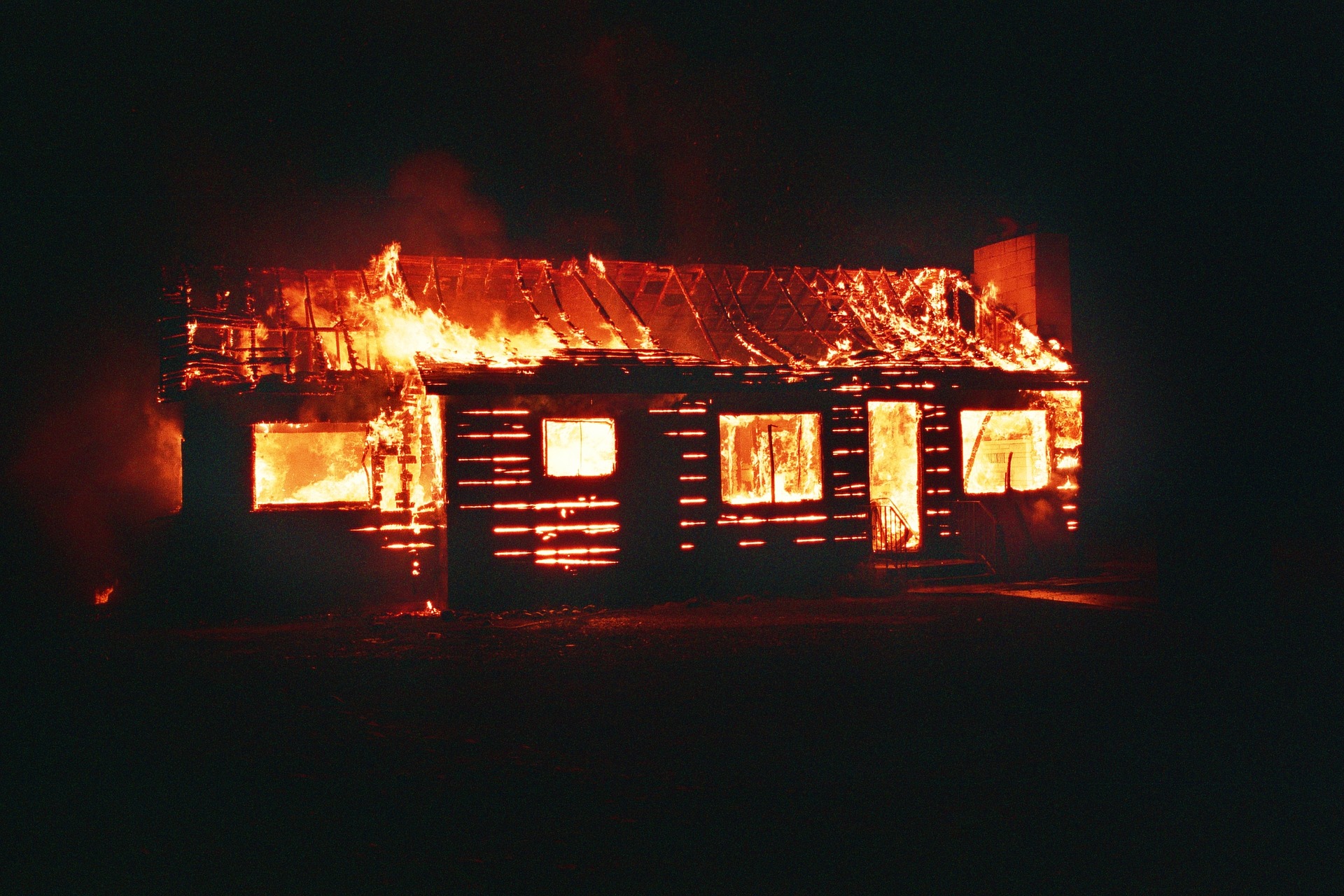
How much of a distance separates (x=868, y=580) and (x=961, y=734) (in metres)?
8.31

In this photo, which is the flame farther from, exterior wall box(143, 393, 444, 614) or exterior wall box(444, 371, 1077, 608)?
exterior wall box(143, 393, 444, 614)

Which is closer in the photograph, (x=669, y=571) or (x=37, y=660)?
(x=37, y=660)

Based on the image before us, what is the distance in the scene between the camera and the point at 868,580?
595 inches

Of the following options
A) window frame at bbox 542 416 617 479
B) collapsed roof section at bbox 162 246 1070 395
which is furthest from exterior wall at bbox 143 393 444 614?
window frame at bbox 542 416 617 479

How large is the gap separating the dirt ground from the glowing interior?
5844 mm

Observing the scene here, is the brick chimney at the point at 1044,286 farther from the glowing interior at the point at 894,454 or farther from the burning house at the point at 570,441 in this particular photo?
the glowing interior at the point at 894,454

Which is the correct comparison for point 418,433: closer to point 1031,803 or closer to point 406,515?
point 406,515

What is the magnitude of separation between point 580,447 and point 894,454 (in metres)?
5.60

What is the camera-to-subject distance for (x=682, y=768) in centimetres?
626

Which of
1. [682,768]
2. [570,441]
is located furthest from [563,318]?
[682,768]

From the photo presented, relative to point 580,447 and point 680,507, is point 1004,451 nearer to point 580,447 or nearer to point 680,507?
point 680,507

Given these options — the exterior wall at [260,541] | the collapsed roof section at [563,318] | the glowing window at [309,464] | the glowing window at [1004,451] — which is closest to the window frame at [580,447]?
the collapsed roof section at [563,318]

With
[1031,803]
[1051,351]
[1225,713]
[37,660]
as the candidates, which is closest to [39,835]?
[1031,803]

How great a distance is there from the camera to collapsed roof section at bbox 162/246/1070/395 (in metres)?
14.5
